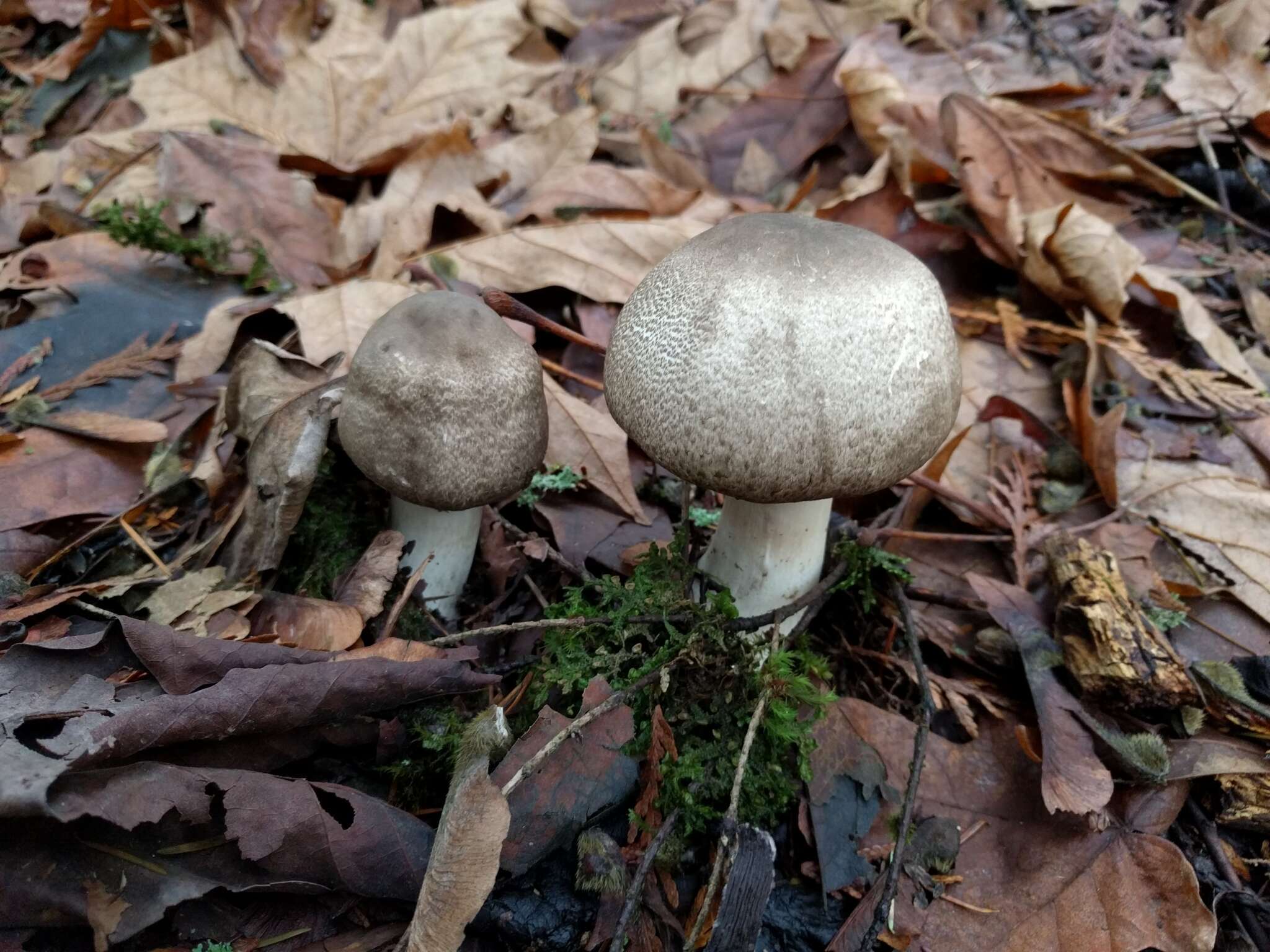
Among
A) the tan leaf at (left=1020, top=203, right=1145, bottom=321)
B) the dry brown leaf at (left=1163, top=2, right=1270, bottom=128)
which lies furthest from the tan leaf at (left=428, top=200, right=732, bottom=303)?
the dry brown leaf at (left=1163, top=2, right=1270, bottom=128)

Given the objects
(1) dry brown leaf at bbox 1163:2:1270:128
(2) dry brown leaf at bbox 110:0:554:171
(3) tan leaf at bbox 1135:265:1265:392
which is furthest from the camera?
(2) dry brown leaf at bbox 110:0:554:171

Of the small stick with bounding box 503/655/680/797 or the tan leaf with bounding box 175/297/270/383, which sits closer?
the small stick with bounding box 503/655/680/797

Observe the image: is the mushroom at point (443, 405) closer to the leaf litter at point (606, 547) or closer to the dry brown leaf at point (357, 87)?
the leaf litter at point (606, 547)

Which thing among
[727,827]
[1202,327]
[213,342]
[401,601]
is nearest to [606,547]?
[401,601]

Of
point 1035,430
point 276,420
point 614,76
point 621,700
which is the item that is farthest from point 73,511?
point 614,76

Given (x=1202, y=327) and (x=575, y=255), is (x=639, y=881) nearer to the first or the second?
(x=575, y=255)

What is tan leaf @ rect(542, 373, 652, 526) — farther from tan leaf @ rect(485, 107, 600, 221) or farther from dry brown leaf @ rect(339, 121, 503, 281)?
tan leaf @ rect(485, 107, 600, 221)

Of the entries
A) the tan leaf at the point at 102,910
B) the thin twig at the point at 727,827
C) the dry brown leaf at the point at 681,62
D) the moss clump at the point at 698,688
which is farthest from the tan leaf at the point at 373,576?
the dry brown leaf at the point at 681,62
